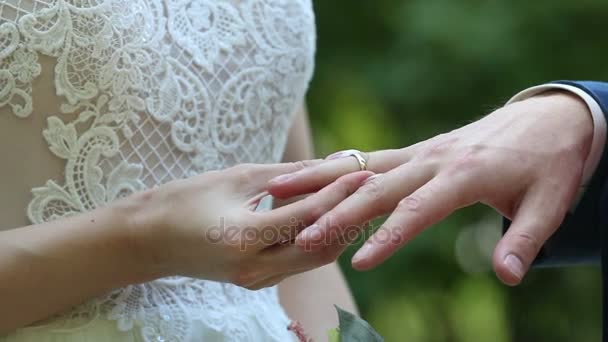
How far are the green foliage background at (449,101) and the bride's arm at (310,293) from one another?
1288 mm

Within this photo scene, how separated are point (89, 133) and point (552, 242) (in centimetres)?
55

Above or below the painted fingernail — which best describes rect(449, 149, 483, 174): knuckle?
above

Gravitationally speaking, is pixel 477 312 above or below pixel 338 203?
below

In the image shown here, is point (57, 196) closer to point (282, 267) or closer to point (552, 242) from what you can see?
point (282, 267)

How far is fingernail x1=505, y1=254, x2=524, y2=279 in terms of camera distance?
2.79 feet

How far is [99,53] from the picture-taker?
108 cm

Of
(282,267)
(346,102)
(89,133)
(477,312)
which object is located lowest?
(477,312)

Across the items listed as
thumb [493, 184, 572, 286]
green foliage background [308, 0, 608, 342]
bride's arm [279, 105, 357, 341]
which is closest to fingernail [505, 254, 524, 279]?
thumb [493, 184, 572, 286]

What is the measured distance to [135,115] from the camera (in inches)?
43.6

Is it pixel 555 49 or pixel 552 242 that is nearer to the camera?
pixel 552 242

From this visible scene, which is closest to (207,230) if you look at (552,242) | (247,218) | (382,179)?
(247,218)

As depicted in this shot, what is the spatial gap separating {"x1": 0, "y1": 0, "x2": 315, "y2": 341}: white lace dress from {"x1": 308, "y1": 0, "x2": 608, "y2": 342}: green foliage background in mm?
1509

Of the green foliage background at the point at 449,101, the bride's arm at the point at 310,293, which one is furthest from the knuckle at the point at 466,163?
the green foliage background at the point at 449,101

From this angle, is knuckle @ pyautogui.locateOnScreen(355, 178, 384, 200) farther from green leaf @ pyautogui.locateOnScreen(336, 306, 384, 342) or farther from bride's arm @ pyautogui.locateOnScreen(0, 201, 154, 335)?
bride's arm @ pyautogui.locateOnScreen(0, 201, 154, 335)
